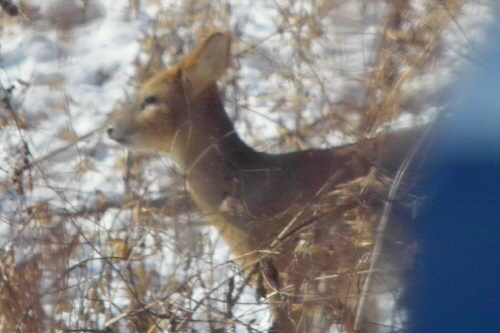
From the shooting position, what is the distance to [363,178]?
3.25 meters

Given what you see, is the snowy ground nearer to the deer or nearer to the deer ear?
the deer

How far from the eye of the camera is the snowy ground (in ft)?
11.2

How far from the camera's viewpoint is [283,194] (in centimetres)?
362

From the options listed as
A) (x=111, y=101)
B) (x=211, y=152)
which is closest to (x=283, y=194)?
(x=211, y=152)

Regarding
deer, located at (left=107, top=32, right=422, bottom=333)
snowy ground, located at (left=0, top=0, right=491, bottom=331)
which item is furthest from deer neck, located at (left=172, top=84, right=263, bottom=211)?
snowy ground, located at (left=0, top=0, right=491, bottom=331)

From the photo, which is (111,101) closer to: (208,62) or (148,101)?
(148,101)

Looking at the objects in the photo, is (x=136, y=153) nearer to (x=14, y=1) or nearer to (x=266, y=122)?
(x=266, y=122)

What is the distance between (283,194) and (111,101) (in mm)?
2350

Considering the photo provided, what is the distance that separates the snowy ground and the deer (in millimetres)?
178

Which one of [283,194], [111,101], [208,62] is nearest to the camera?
[283,194]

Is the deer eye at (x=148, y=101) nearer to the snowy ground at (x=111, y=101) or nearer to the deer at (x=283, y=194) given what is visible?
the deer at (x=283, y=194)

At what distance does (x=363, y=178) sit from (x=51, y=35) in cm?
413

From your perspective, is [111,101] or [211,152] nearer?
[211,152]

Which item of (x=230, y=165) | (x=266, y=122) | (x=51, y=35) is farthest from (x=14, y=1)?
(x=230, y=165)
